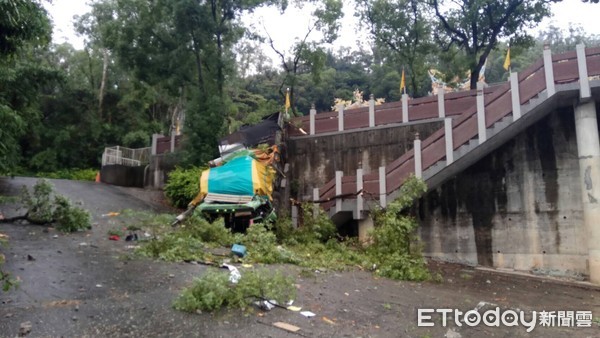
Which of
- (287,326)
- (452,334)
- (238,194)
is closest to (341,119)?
(238,194)

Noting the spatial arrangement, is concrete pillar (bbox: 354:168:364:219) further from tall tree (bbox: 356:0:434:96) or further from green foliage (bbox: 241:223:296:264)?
tall tree (bbox: 356:0:434:96)

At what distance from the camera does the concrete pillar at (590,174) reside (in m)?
9.14

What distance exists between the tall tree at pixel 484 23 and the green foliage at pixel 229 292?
1294 cm

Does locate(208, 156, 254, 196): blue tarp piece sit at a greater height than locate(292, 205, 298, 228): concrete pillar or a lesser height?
greater

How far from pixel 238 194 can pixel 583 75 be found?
29.0 feet

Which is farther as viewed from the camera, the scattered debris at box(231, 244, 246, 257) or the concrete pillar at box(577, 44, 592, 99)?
the concrete pillar at box(577, 44, 592, 99)

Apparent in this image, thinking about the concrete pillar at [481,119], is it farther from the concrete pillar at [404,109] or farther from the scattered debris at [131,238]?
the scattered debris at [131,238]

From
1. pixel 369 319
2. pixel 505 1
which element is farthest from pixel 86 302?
pixel 505 1

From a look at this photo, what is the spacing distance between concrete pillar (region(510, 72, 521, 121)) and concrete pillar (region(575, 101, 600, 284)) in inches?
54.1

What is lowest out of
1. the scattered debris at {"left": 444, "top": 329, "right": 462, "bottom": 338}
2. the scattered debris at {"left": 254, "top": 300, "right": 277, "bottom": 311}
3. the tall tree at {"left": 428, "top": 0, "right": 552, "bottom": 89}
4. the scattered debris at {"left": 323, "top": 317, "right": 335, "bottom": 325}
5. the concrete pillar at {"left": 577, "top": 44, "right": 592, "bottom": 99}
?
the scattered debris at {"left": 444, "top": 329, "right": 462, "bottom": 338}

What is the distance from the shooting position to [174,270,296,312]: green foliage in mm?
4555

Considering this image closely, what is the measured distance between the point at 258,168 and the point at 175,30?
799 centimetres

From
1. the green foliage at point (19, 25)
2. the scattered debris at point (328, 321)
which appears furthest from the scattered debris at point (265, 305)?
the green foliage at point (19, 25)

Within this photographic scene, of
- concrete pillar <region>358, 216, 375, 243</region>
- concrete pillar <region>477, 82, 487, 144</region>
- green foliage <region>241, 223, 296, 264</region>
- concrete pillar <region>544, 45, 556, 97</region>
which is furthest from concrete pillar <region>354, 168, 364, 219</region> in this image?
concrete pillar <region>544, 45, 556, 97</region>
